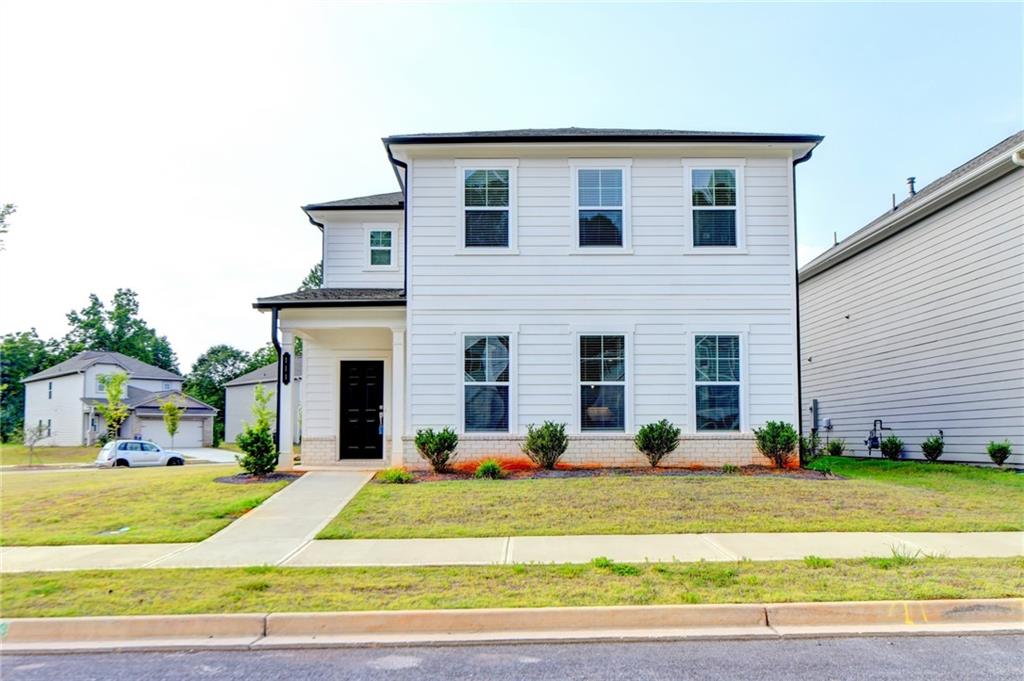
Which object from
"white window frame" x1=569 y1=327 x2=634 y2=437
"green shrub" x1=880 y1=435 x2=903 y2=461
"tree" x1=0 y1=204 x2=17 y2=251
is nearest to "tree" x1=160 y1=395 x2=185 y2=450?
"tree" x1=0 y1=204 x2=17 y2=251

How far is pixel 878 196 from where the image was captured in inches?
894

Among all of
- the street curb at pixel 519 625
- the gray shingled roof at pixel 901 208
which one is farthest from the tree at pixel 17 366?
the street curb at pixel 519 625

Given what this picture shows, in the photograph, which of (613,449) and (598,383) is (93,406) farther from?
(613,449)

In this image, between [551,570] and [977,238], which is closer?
[551,570]

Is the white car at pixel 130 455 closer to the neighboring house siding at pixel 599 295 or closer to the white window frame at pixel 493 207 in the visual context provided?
the neighboring house siding at pixel 599 295

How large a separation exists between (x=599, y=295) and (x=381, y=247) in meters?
5.79

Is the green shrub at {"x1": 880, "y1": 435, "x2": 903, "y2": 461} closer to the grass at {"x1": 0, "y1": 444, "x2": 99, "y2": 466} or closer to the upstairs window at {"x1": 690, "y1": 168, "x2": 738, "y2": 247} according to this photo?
the upstairs window at {"x1": 690, "y1": 168, "x2": 738, "y2": 247}

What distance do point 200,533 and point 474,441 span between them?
5665 mm

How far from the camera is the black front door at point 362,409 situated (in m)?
15.2

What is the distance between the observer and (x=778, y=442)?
12781mm

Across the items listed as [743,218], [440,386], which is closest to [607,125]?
[743,218]

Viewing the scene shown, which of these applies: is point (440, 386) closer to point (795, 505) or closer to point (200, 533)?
point (200, 533)

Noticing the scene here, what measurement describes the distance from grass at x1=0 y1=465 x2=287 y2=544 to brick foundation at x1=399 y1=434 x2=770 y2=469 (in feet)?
11.5

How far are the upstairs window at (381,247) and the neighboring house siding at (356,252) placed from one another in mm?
73
